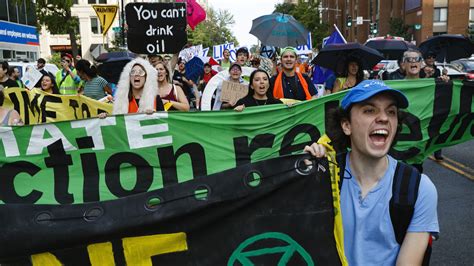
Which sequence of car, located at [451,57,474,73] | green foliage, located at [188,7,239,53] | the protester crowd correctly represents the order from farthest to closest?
green foliage, located at [188,7,239,53], car, located at [451,57,474,73], the protester crowd

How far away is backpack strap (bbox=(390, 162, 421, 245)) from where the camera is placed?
2.17m

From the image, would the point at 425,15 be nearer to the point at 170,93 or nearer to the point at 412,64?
the point at 412,64

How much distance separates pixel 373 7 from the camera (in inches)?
2970

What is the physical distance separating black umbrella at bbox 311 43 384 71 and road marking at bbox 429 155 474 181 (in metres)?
2.23

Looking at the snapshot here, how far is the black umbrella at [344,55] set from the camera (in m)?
7.90

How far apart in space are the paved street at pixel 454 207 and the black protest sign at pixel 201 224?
2.86 m

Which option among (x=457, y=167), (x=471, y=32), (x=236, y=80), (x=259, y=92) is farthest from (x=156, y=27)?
(x=471, y=32)

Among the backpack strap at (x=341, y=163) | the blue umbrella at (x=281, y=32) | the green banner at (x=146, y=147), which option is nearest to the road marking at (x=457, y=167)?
the green banner at (x=146, y=147)

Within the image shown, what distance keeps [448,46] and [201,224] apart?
10015mm

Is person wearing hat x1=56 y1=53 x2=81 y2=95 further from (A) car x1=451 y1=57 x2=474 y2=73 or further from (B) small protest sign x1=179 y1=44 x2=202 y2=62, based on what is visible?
(A) car x1=451 y1=57 x2=474 y2=73

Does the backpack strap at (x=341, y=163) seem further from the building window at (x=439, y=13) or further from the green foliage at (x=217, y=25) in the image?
the green foliage at (x=217, y=25)

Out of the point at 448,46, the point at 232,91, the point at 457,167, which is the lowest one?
the point at 457,167

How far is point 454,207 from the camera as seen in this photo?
21.7 ft

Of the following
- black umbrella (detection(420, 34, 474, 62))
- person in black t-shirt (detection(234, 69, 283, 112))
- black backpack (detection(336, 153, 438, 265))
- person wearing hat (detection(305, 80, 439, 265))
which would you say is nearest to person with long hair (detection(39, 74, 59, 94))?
person in black t-shirt (detection(234, 69, 283, 112))
